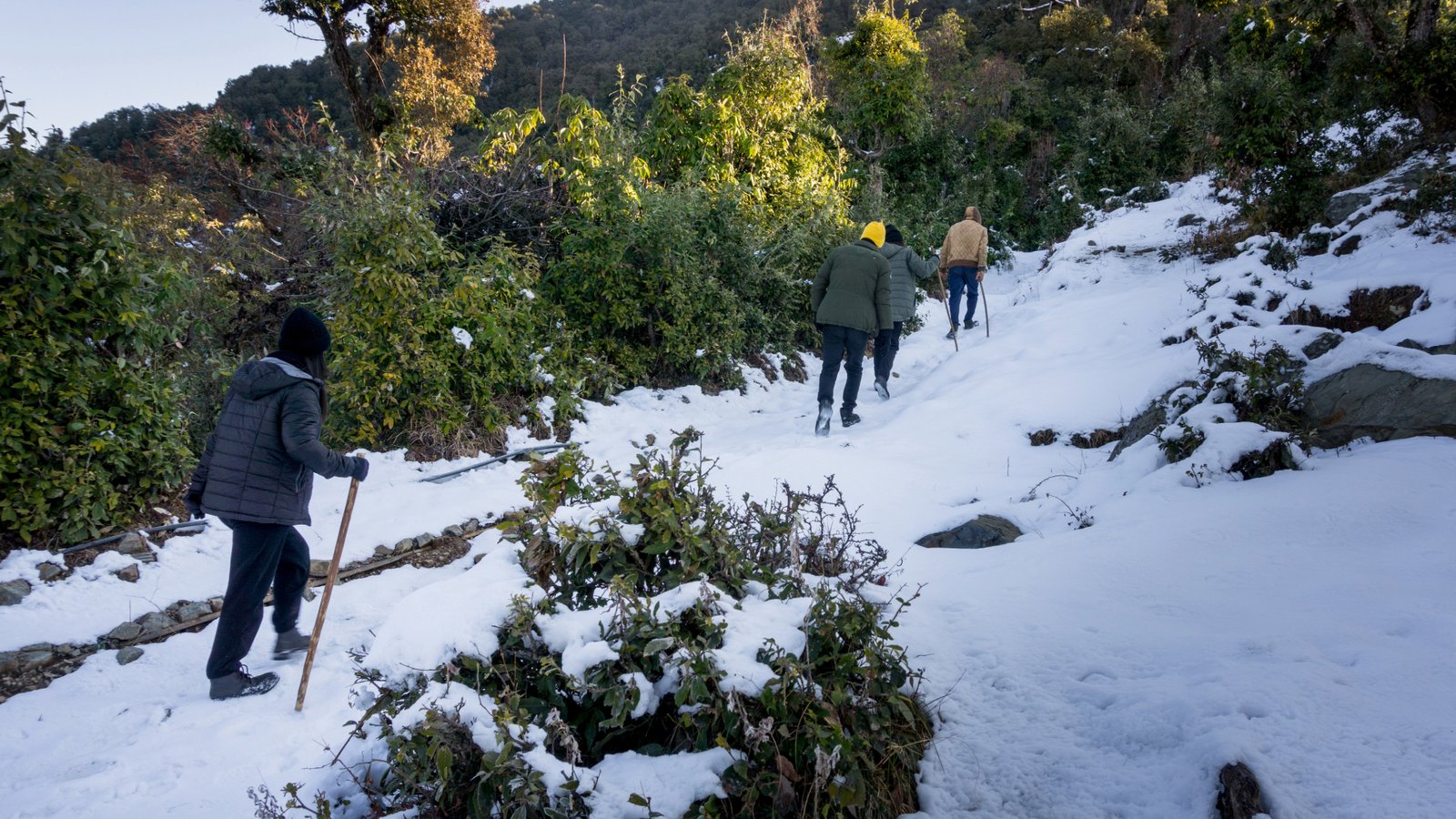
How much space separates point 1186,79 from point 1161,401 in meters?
17.0

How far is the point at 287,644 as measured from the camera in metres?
3.93

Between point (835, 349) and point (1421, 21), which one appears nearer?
point (835, 349)

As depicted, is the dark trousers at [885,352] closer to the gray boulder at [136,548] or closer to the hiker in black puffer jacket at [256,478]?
the hiker in black puffer jacket at [256,478]

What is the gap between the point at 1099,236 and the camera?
1422 centimetres

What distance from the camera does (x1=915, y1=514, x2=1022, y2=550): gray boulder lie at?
430cm

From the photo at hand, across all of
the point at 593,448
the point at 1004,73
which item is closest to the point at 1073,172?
the point at 1004,73

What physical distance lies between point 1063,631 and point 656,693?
173 cm

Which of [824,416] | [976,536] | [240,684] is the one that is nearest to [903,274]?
[824,416]

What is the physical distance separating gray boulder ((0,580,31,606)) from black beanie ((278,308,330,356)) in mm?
2268

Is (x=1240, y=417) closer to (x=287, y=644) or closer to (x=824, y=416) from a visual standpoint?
(x=824, y=416)

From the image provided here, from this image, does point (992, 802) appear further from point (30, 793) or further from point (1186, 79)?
point (1186, 79)

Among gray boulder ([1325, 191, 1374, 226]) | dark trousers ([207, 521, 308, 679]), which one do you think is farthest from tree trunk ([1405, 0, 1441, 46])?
dark trousers ([207, 521, 308, 679])

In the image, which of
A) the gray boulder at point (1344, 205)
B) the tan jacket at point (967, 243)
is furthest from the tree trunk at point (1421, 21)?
the tan jacket at point (967, 243)

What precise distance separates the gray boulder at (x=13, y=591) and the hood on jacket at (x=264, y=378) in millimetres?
2078
